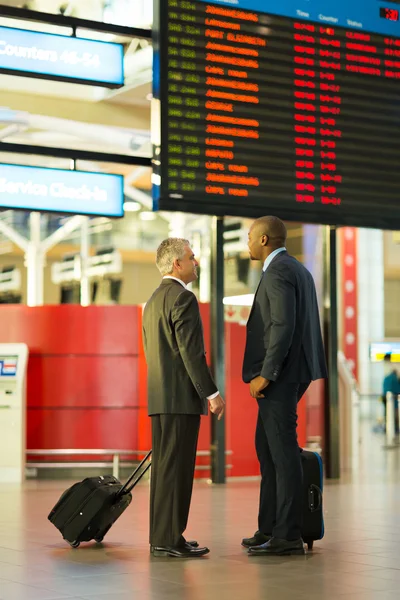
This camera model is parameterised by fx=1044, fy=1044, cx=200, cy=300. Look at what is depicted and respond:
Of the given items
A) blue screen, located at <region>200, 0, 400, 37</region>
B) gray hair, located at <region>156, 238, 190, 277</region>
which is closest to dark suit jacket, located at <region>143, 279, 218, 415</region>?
gray hair, located at <region>156, 238, 190, 277</region>

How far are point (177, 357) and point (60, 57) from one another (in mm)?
4138

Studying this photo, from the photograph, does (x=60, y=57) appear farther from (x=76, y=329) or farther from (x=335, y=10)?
(x=76, y=329)

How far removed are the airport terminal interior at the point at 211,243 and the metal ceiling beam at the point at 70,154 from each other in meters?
0.02

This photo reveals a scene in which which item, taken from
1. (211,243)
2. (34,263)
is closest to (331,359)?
(211,243)

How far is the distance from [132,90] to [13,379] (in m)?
7.97

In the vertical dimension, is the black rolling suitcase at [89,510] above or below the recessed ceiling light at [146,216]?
below

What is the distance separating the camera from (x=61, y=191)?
353 inches

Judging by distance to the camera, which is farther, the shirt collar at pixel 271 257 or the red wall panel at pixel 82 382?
the red wall panel at pixel 82 382

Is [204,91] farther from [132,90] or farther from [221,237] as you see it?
[132,90]

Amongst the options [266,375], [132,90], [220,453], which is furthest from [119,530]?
[132,90]

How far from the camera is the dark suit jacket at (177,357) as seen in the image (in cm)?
546

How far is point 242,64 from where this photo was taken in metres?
9.22

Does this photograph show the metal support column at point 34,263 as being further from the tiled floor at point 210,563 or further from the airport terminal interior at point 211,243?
the tiled floor at point 210,563

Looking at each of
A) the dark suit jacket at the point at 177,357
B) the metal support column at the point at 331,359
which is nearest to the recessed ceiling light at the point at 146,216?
the metal support column at the point at 331,359
